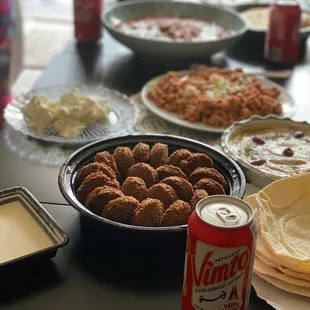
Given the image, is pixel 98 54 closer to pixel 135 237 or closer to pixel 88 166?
pixel 88 166

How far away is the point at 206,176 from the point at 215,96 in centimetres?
55

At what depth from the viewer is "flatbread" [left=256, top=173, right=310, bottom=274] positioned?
1039mm

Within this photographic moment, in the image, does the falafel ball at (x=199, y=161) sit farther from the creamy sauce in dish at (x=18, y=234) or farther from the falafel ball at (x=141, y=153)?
the creamy sauce in dish at (x=18, y=234)

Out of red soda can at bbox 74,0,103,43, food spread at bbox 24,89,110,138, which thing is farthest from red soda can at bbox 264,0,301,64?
food spread at bbox 24,89,110,138

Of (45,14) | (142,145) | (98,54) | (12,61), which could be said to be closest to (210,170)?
(142,145)

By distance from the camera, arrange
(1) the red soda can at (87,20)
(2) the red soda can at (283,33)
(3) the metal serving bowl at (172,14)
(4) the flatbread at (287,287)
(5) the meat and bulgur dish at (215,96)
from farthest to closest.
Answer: (1) the red soda can at (87,20), (2) the red soda can at (283,33), (3) the metal serving bowl at (172,14), (5) the meat and bulgur dish at (215,96), (4) the flatbread at (287,287)

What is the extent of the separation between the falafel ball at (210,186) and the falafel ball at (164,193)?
0.06 meters

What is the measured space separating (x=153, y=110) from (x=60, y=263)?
68cm

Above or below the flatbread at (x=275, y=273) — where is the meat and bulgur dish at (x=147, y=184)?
above

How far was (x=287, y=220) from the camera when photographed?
1.15m

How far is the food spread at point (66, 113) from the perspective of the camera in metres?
1.54

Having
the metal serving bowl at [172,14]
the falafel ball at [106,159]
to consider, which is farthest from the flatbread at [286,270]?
the metal serving bowl at [172,14]

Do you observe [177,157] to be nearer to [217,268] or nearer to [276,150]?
[276,150]

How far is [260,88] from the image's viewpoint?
177 centimetres
